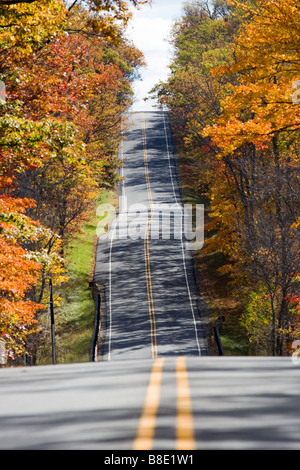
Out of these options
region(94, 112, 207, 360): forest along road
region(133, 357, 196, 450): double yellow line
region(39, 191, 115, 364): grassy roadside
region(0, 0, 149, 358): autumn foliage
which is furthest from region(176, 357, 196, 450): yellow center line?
region(39, 191, 115, 364): grassy roadside

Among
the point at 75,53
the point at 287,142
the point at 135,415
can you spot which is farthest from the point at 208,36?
the point at 135,415

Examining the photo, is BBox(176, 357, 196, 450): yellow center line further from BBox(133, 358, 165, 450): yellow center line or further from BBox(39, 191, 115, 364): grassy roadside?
BBox(39, 191, 115, 364): grassy roadside

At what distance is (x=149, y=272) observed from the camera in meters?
53.7

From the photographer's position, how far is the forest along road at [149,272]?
40.8 meters

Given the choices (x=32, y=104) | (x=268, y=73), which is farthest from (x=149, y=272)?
(x=268, y=73)

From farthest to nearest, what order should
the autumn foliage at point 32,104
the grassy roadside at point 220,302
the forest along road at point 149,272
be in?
the grassy roadside at point 220,302, the forest along road at point 149,272, the autumn foliage at point 32,104

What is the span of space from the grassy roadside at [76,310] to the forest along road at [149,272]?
1.22 meters

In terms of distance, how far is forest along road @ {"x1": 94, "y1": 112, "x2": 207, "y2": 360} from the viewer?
40812 mm

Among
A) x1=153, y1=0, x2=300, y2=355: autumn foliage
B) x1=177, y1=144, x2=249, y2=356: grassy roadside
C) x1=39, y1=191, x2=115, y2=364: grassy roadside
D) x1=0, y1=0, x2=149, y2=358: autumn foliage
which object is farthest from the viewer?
x1=39, y1=191, x2=115, y2=364: grassy roadside

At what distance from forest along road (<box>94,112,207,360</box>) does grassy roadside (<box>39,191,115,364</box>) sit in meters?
1.22

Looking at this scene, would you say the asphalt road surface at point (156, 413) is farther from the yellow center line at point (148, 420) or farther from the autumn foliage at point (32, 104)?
the autumn foliage at point (32, 104)

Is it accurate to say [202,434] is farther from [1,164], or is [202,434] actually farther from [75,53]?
[75,53]

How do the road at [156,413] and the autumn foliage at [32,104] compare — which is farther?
the autumn foliage at [32,104]

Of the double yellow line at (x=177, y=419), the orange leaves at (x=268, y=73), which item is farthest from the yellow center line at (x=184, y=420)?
the orange leaves at (x=268, y=73)
